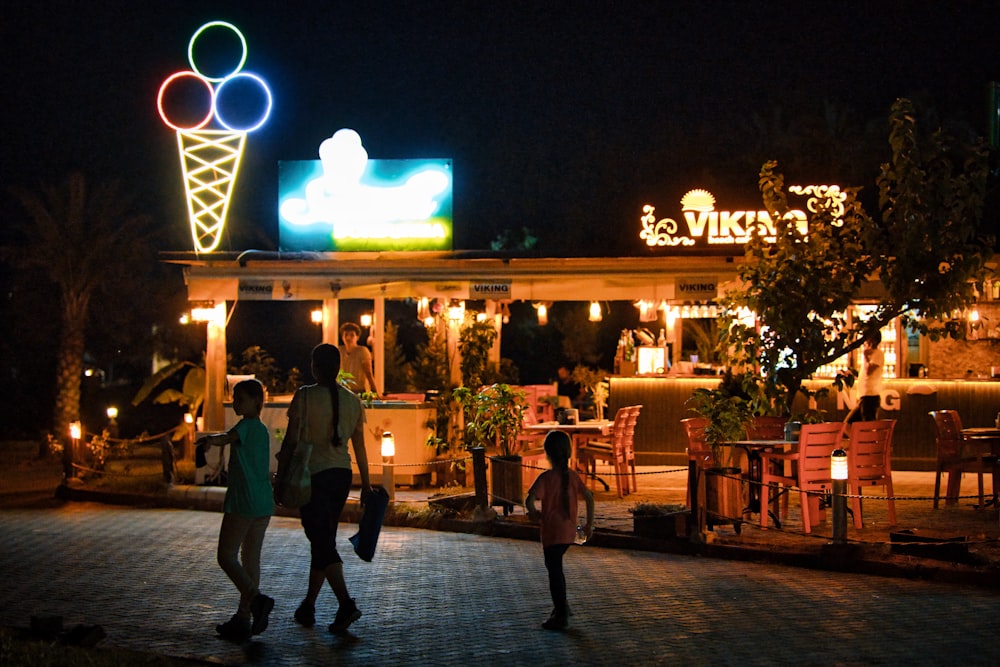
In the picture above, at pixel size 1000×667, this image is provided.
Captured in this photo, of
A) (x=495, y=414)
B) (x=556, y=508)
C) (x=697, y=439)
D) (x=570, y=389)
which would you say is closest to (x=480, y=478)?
(x=495, y=414)

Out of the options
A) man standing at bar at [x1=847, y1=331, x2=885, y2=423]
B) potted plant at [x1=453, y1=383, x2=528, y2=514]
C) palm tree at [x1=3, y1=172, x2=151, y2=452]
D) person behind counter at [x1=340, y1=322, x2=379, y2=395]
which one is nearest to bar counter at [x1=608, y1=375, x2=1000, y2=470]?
Result: man standing at bar at [x1=847, y1=331, x2=885, y2=423]

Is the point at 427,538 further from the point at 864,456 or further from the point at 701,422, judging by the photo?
the point at 864,456

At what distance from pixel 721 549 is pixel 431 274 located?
7.26 metres

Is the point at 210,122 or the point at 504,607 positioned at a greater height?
the point at 210,122

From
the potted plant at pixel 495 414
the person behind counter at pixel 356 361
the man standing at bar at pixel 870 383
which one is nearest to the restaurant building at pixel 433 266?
the man standing at bar at pixel 870 383

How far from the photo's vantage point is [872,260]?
460 inches

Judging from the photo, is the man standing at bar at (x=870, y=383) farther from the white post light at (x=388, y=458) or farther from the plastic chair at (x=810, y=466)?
the white post light at (x=388, y=458)

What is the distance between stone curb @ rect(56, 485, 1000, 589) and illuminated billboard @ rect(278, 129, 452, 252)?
4.74 meters

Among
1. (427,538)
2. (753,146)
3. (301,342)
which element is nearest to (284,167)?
(427,538)

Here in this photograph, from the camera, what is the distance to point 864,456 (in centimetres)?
1159

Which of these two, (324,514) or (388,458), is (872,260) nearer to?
(388,458)

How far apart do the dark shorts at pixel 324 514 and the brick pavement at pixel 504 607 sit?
52 cm

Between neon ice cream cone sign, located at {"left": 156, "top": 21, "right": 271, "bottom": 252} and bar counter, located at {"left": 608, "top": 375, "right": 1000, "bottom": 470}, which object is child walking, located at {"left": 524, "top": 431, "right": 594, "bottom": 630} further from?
neon ice cream cone sign, located at {"left": 156, "top": 21, "right": 271, "bottom": 252}

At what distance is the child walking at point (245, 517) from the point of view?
7.11m
